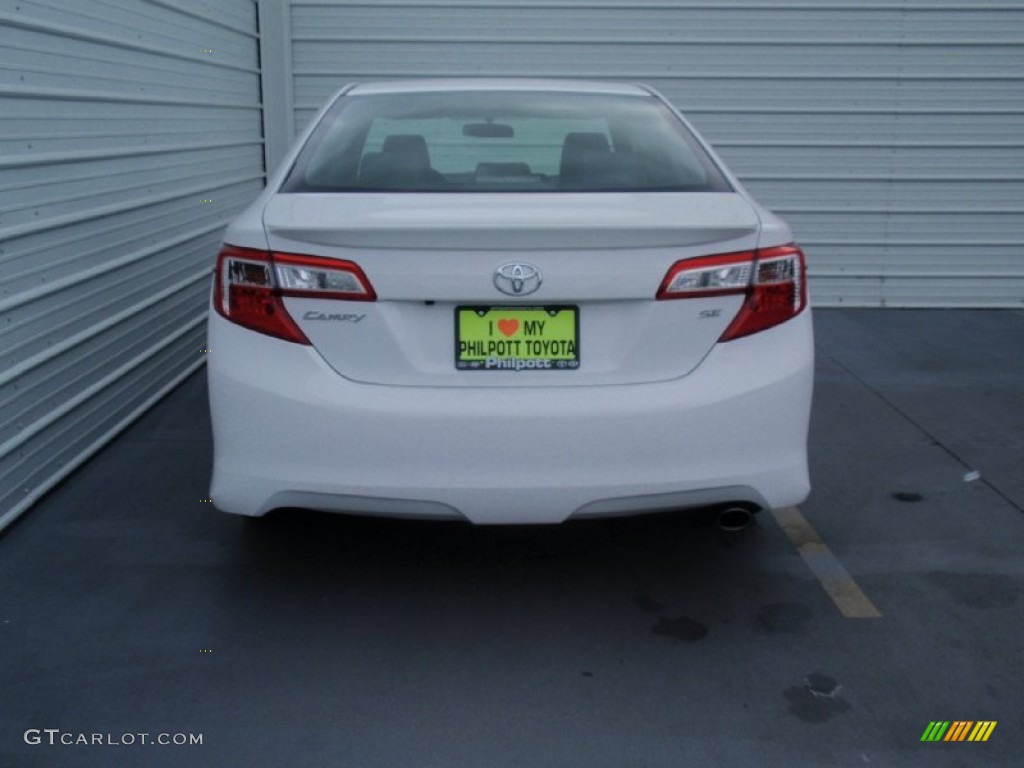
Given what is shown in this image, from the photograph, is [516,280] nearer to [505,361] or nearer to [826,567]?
[505,361]

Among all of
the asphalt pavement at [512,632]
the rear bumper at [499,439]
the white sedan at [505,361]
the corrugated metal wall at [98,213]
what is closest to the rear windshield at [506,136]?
the white sedan at [505,361]

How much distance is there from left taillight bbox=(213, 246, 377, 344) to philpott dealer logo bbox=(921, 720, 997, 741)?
1883mm

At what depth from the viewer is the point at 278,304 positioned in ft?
11.1

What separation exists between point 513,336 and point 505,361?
2.9 inches

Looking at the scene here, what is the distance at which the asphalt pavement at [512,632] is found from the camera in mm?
3076

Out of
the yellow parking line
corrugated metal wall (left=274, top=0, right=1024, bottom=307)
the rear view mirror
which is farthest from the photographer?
corrugated metal wall (left=274, top=0, right=1024, bottom=307)

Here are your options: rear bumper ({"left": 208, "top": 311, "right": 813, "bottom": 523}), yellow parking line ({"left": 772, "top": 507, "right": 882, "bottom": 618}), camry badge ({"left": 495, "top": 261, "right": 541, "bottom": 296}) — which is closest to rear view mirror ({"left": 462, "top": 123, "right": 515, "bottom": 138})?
camry badge ({"left": 495, "top": 261, "right": 541, "bottom": 296})

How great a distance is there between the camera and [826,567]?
421cm

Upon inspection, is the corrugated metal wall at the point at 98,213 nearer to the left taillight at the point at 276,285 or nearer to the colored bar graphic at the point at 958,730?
the left taillight at the point at 276,285

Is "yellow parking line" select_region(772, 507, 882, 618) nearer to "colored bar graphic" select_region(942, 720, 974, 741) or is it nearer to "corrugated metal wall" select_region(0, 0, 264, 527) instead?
"colored bar graphic" select_region(942, 720, 974, 741)

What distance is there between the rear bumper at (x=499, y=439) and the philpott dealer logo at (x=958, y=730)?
2.53ft

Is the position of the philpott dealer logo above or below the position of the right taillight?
below

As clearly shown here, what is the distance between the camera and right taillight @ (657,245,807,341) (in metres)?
3.35

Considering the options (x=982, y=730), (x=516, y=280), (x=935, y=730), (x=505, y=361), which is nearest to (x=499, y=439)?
(x=505, y=361)
